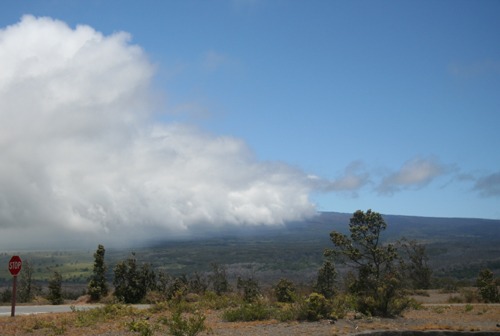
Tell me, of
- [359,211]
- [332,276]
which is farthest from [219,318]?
[332,276]

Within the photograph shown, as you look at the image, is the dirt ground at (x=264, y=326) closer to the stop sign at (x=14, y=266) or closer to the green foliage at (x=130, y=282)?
the stop sign at (x=14, y=266)

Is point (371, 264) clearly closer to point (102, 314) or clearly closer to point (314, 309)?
point (314, 309)

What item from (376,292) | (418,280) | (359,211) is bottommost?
(418,280)

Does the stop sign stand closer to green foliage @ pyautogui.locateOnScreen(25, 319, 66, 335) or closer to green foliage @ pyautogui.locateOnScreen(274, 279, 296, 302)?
green foliage @ pyautogui.locateOnScreen(25, 319, 66, 335)

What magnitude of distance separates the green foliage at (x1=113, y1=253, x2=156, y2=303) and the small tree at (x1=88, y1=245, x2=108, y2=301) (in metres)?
0.85

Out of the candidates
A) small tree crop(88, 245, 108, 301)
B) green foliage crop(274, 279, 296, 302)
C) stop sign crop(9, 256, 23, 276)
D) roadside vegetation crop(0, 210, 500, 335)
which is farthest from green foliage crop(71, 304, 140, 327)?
small tree crop(88, 245, 108, 301)

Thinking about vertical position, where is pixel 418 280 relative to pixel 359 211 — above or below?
below

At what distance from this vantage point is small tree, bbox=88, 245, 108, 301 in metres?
29.3

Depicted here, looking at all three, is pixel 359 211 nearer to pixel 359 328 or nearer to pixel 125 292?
pixel 359 328

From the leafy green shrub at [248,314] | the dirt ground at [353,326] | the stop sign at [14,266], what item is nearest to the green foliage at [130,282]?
the stop sign at [14,266]

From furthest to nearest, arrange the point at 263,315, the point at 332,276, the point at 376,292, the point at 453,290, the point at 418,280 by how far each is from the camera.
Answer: the point at 418,280, the point at 453,290, the point at 332,276, the point at 376,292, the point at 263,315

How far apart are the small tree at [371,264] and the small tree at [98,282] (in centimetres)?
1467

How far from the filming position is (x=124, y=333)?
47.9ft

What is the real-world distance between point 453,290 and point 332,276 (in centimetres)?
1198
